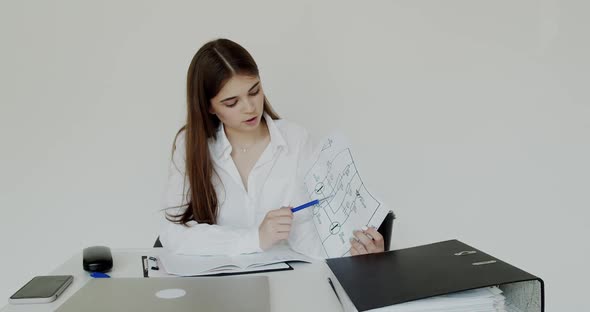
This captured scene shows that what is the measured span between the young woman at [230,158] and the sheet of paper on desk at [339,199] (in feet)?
0.54

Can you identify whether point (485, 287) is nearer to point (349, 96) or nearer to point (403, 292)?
point (403, 292)

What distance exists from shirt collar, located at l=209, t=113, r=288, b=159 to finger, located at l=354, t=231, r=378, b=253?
2.00 feet

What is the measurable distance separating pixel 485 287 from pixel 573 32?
5.93 ft

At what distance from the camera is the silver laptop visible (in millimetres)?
799

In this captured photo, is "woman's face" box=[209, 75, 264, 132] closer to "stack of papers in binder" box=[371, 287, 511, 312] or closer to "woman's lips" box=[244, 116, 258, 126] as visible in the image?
"woman's lips" box=[244, 116, 258, 126]

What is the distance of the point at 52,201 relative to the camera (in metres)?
2.19

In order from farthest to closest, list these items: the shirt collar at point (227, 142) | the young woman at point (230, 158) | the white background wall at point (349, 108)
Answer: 1. the white background wall at point (349, 108)
2. the shirt collar at point (227, 142)
3. the young woman at point (230, 158)

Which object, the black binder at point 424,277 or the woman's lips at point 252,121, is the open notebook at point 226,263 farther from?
the woman's lips at point 252,121

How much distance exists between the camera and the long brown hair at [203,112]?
55.8 inches

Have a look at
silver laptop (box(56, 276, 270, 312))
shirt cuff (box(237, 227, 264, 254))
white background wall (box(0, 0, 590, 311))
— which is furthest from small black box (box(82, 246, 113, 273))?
white background wall (box(0, 0, 590, 311))

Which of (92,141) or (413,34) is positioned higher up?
(413,34)

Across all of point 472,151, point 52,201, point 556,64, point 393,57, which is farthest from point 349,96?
point 52,201

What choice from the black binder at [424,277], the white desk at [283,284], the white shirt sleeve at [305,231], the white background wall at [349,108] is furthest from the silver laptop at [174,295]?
the white background wall at [349,108]

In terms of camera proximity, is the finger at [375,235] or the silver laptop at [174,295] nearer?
the silver laptop at [174,295]
